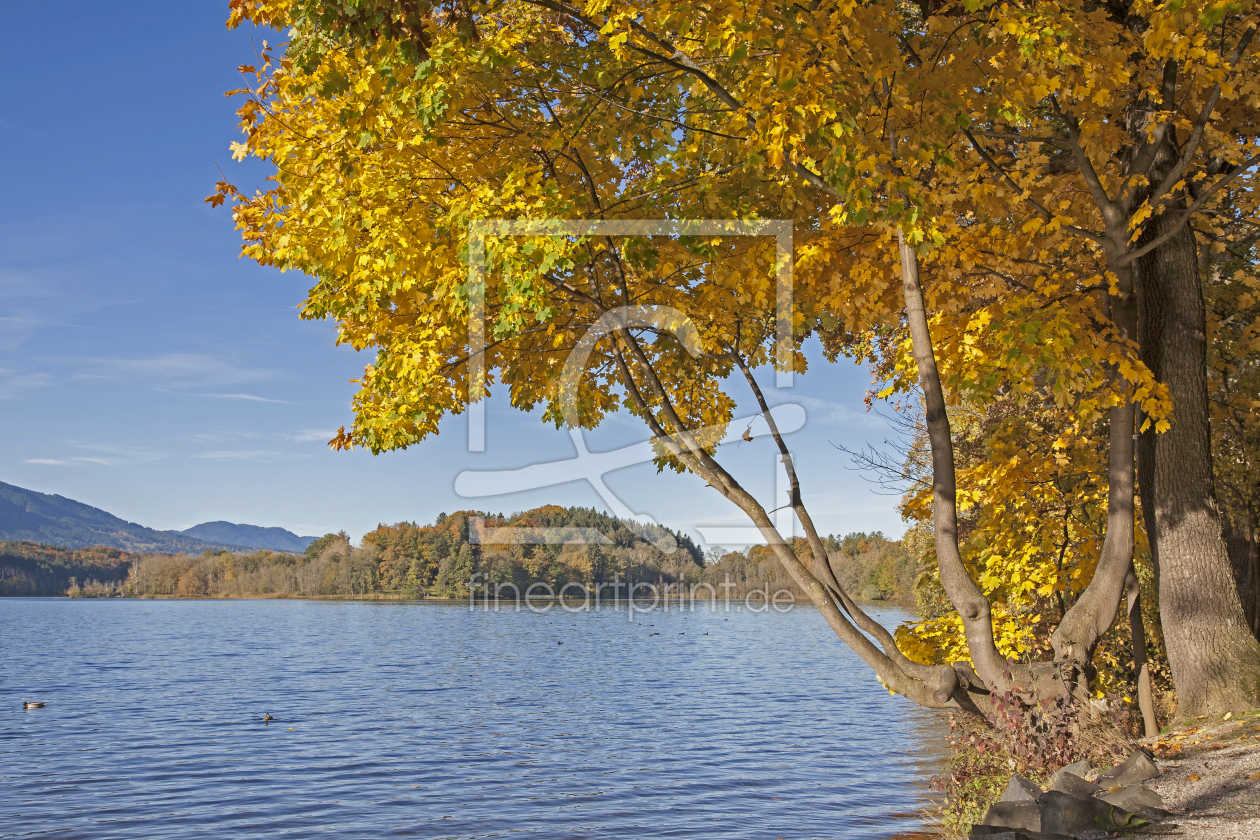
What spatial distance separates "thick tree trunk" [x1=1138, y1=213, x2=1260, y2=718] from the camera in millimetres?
9820

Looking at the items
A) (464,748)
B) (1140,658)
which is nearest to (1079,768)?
(1140,658)

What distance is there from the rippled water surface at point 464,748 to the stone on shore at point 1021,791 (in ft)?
27.7

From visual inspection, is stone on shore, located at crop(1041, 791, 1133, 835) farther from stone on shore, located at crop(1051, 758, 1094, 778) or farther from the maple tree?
the maple tree

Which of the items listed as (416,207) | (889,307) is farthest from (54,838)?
(889,307)

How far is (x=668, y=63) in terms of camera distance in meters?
9.18

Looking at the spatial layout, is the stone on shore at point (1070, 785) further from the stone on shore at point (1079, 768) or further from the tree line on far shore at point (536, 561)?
the tree line on far shore at point (536, 561)

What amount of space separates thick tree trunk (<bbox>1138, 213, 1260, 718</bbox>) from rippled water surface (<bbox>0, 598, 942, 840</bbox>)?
6399 mm

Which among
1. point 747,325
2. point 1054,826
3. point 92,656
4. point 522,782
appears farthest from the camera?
point 92,656

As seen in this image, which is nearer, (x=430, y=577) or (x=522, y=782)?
(x=522, y=782)

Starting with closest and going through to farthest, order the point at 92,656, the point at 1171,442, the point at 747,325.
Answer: the point at 1171,442
the point at 747,325
the point at 92,656

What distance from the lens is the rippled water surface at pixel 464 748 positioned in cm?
1680

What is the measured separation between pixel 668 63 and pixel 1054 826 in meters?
7.19

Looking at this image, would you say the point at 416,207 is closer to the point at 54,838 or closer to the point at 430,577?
the point at 54,838

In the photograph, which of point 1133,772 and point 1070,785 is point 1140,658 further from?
point 1070,785
